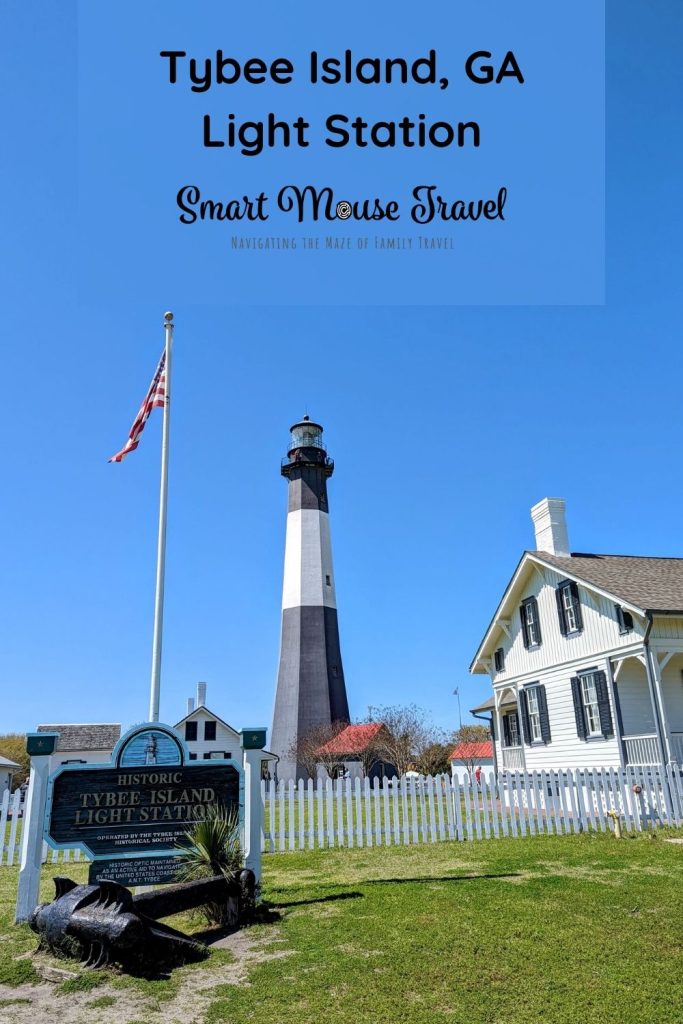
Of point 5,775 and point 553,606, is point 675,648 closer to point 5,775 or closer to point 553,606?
point 553,606

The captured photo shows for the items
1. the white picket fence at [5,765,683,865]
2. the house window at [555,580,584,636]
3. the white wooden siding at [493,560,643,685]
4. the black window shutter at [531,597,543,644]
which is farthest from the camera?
the black window shutter at [531,597,543,644]

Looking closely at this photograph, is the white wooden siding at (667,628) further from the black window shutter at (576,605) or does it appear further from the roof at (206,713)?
the roof at (206,713)

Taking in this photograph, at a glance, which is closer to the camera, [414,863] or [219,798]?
[219,798]

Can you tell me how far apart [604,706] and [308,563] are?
83.0ft

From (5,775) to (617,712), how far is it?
110 feet

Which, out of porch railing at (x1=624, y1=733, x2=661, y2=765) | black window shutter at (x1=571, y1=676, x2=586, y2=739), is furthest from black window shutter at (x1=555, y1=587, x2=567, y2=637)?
porch railing at (x1=624, y1=733, x2=661, y2=765)

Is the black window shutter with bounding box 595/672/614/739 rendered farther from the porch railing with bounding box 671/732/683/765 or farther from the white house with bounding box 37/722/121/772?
the white house with bounding box 37/722/121/772

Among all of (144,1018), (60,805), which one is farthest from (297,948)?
(60,805)

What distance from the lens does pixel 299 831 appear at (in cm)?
1272

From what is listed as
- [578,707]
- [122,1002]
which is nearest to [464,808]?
[578,707]

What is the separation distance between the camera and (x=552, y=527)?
2219 cm

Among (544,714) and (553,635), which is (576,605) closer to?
(553,635)

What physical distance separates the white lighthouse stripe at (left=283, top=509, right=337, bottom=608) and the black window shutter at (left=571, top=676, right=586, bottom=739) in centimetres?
2319

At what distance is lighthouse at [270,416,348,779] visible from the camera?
41500 mm
